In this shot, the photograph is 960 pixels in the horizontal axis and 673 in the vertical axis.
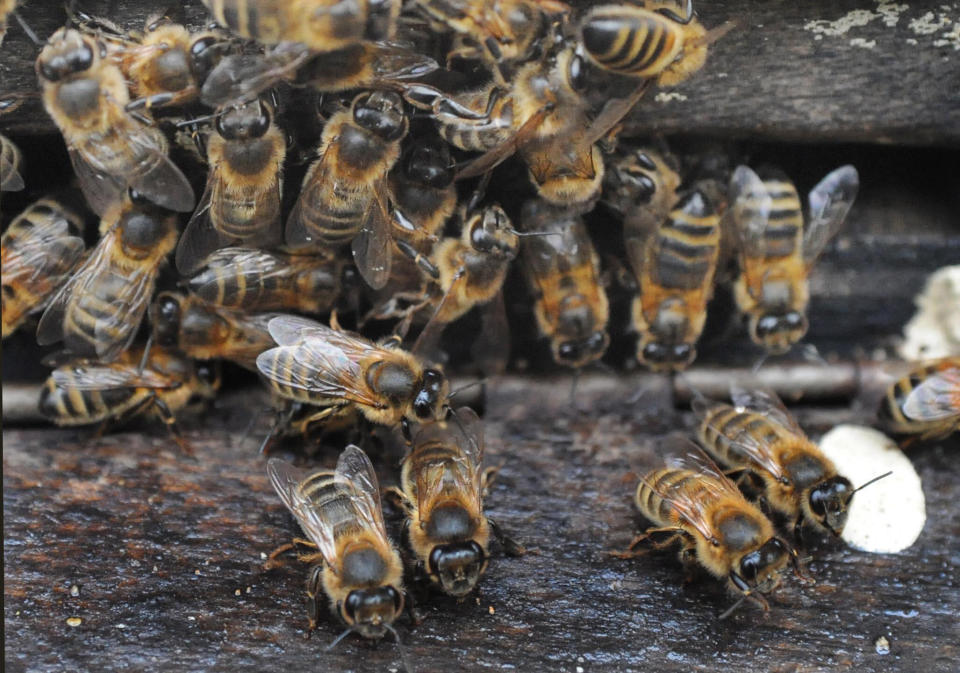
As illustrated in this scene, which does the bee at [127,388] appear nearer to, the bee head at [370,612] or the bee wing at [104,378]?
the bee wing at [104,378]

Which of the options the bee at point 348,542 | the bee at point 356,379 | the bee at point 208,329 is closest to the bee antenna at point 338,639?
the bee at point 348,542

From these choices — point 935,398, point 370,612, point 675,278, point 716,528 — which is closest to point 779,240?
point 675,278

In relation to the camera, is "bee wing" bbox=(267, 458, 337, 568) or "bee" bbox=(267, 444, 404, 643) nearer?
"bee" bbox=(267, 444, 404, 643)

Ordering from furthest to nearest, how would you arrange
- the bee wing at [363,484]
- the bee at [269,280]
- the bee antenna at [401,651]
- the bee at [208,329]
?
the bee at [208,329], the bee at [269,280], the bee wing at [363,484], the bee antenna at [401,651]

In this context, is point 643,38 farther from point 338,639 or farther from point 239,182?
point 338,639

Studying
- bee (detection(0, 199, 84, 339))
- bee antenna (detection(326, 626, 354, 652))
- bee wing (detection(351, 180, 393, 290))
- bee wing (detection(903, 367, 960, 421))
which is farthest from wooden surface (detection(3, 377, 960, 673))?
bee wing (detection(351, 180, 393, 290))

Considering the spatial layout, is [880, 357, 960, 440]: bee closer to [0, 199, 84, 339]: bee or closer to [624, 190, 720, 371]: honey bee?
[624, 190, 720, 371]: honey bee
